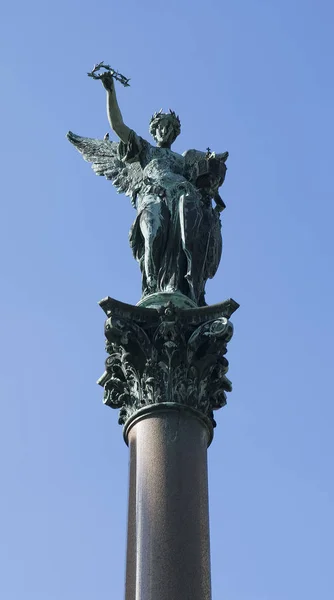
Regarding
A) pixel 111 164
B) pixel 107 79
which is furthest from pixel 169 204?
pixel 111 164

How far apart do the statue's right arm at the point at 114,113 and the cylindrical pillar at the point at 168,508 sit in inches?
243

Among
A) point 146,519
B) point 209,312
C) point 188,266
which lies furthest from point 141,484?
point 188,266

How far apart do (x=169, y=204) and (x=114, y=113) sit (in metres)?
2.12

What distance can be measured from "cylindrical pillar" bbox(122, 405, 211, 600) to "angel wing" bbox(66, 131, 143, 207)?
581cm

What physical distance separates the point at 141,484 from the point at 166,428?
893 mm

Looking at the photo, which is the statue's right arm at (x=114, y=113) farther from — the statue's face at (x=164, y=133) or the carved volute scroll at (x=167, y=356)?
the carved volute scroll at (x=167, y=356)

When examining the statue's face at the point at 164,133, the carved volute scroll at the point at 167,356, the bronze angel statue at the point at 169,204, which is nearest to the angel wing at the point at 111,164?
the bronze angel statue at the point at 169,204

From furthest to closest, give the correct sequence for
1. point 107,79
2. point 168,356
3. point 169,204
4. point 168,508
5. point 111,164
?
point 111,164 < point 107,79 < point 169,204 < point 168,356 < point 168,508

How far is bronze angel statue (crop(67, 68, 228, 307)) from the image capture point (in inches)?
752

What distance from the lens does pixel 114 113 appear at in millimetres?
20781

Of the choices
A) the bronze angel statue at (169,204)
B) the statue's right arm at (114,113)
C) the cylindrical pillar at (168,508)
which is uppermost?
the statue's right arm at (114,113)

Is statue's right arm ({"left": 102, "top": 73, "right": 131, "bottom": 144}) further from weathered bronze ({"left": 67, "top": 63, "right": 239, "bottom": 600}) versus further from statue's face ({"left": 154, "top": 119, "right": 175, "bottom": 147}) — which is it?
statue's face ({"left": 154, "top": 119, "right": 175, "bottom": 147})

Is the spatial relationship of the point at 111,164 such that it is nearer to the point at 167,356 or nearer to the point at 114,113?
the point at 114,113

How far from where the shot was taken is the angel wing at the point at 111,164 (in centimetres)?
2164
